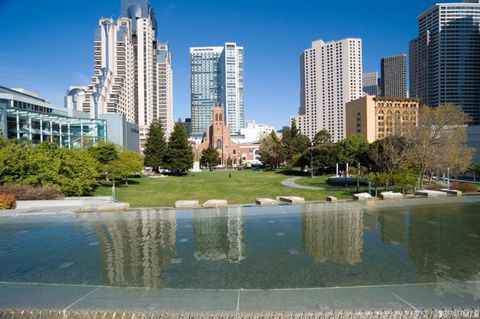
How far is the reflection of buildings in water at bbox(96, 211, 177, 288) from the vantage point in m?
7.44

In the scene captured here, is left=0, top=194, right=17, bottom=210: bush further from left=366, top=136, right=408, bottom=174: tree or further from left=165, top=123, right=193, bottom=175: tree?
left=165, top=123, right=193, bottom=175: tree

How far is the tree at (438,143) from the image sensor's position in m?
26.9

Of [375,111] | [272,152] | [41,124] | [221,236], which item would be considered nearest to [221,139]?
[272,152]

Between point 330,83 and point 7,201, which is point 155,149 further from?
point 330,83

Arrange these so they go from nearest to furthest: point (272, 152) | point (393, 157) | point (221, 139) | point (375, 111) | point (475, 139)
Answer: point (393, 157), point (475, 139), point (272, 152), point (221, 139), point (375, 111)

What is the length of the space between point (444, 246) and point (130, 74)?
13515 centimetres

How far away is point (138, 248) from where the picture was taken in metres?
9.98

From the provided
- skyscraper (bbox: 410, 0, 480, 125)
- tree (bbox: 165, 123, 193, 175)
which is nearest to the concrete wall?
tree (bbox: 165, 123, 193, 175)

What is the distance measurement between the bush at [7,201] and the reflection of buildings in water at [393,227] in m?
19.3

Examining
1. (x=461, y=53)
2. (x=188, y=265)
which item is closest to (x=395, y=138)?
(x=188, y=265)

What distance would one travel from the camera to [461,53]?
441ft

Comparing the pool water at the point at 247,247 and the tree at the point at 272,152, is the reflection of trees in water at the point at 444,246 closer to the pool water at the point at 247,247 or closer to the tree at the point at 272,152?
the pool water at the point at 247,247

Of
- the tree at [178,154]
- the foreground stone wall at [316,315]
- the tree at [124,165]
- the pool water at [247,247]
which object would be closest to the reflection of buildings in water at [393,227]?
the pool water at [247,247]

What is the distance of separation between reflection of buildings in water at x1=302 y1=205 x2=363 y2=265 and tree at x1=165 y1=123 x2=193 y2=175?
132ft
